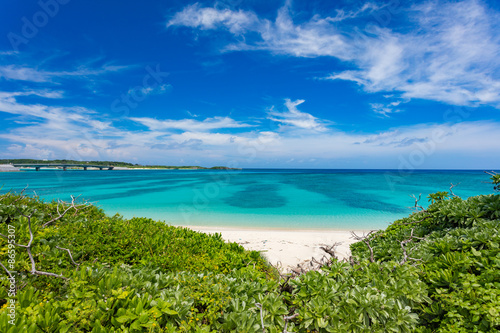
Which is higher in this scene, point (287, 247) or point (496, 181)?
point (496, 181)

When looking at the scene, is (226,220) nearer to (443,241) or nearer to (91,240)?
(91,240)

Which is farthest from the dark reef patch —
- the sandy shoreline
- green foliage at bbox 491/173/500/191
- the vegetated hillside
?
the vegetated hillside

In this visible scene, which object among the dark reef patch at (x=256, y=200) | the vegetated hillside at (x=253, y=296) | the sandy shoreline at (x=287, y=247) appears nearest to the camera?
the vegetated hillside at (x=253, y=296)

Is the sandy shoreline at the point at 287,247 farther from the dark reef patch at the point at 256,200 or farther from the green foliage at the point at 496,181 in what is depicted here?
the dark reef patch at the point at 256,200

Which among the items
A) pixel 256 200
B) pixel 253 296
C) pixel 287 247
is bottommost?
pixel 256 200

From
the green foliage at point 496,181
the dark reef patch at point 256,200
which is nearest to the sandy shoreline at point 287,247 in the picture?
the green foliage at point 496,181

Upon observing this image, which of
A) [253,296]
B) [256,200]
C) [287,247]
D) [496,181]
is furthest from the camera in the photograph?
[256,200]

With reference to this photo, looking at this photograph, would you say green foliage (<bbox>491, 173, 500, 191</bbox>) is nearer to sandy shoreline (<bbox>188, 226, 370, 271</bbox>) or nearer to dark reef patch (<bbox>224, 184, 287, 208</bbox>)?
sandy shoreline (<bbox>188, 226, 370, 271</bbox>)

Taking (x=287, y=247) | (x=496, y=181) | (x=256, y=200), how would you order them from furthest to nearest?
1. (x=256, y=200)
2. (x=287, y=247)
3. (x=496, y=181)

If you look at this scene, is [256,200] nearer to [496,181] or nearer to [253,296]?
[496,181]

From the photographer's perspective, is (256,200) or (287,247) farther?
(256,200)

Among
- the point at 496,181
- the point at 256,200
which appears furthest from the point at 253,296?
the point at 256,200

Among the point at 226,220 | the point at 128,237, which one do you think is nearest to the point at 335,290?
the point at 128,237

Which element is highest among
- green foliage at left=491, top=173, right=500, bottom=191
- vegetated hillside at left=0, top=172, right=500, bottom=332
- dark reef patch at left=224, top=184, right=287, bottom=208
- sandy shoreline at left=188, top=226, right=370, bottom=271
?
green foliage at left=491, top=173, right=500, bottom=191
